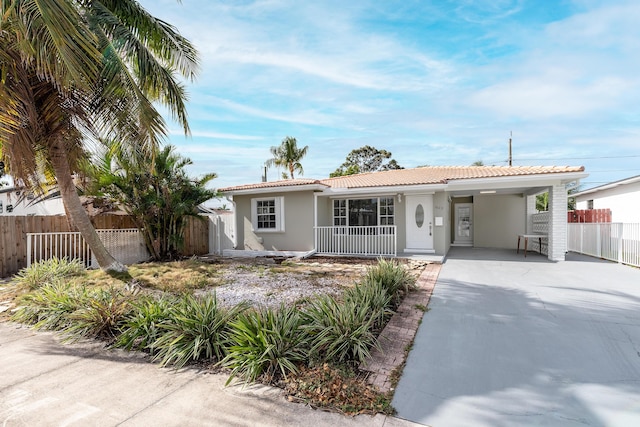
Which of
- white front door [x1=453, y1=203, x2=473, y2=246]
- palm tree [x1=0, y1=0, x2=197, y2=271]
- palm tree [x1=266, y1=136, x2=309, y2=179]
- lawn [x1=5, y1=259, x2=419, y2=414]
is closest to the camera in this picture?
lawn [x1=5, y1=259, x2=419, y2=414]

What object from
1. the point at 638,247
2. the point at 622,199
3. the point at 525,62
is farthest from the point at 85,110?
the point at 622,199

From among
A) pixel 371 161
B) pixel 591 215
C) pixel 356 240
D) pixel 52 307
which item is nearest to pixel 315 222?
pixel 356 240

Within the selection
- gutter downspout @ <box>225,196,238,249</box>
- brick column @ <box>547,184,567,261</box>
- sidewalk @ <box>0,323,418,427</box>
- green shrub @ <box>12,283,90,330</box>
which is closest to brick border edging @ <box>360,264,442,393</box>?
sidewalk @ <box>0,323,418,427</box>

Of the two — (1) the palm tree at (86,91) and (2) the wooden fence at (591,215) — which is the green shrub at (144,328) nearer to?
(1) the palm tree at (86,91)

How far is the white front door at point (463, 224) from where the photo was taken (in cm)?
1652

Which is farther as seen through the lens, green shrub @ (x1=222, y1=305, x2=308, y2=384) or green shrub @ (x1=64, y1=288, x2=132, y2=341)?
green shrub @ (x1=64, y1=288, x2=132, y2=341)

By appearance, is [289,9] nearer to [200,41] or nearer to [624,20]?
[200,41]

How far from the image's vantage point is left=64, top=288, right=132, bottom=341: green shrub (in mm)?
4672

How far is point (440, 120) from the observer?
2267cm

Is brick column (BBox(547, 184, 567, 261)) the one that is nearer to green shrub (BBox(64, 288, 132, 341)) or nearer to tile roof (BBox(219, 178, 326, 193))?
tile roof (BBox(219, 178, 326, 193))

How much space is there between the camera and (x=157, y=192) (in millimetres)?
11383

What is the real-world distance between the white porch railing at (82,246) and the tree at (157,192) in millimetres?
404

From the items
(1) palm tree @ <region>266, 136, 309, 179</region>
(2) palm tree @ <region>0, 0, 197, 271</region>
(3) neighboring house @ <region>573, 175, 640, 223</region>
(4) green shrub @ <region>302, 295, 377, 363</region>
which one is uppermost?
(1) palm tree @ <region>266, 136, 309, 179</region>

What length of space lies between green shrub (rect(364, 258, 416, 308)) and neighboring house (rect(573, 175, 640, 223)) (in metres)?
13.2
